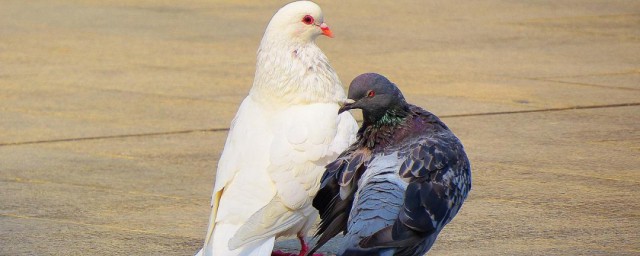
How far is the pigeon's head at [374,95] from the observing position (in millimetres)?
5926

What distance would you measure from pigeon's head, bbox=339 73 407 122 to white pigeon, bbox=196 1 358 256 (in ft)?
1.76

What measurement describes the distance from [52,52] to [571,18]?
6.37 metres

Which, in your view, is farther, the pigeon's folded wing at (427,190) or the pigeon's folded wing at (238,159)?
the pigeon's folded wing at (238,159)

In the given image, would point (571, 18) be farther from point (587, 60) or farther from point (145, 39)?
point (145, 39)

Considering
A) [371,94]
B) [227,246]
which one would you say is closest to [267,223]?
[227,246]

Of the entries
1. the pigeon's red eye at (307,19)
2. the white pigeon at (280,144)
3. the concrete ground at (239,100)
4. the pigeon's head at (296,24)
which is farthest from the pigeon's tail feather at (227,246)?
the pigeon's red eye at (307,19)

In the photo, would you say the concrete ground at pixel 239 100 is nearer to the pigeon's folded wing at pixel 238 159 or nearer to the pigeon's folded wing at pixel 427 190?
the pigeon's folded wing at pixel 238 159

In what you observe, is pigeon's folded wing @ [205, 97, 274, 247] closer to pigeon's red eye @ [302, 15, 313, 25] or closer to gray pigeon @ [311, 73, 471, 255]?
gray pigeon @ [311, 73, 471, 255]

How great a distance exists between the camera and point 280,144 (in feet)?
21.1

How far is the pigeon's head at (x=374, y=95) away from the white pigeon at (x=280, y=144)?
0.54 m

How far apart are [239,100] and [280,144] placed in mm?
4847

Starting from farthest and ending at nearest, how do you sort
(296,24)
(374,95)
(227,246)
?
(296,24)
(227,246)
(374,95)

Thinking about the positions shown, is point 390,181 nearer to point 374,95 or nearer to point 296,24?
point 374,95

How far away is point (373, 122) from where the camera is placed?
6.04 meters
